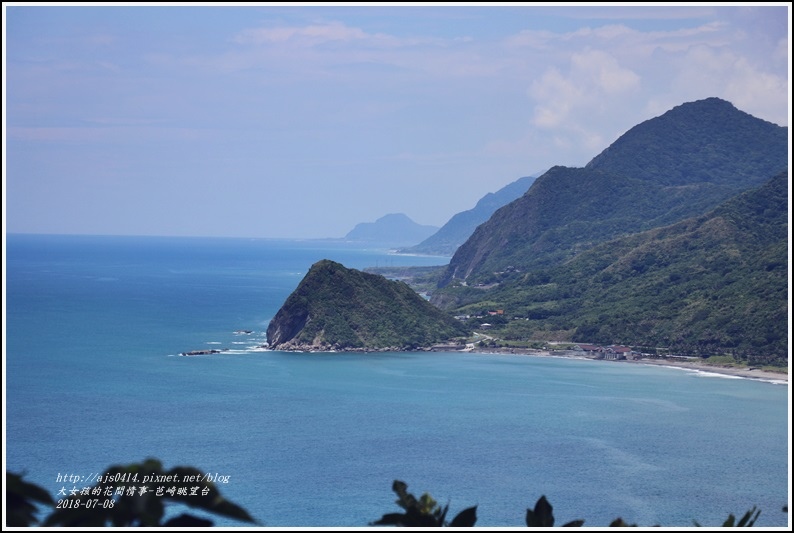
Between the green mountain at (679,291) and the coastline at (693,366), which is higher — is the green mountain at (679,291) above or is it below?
above

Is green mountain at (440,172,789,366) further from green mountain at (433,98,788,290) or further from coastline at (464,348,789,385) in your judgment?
green mountain at (433,98,788,290)

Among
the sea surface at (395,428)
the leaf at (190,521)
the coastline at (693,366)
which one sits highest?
the leaf at (190,521)

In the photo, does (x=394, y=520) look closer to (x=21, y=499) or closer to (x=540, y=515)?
(x=540, y=515)

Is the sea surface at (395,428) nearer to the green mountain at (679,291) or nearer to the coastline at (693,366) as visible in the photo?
the coastline at (693,366)

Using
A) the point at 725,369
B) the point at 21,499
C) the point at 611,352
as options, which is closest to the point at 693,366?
the point at 725,369

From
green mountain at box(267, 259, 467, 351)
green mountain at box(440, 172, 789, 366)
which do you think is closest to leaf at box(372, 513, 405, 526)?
green mountain at box(440, 172, 789, 366)

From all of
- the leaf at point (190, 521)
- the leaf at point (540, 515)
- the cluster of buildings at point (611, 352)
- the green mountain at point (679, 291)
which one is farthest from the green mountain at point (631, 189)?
the leaf at point (190, 521)

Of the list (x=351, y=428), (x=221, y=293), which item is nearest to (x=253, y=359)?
(x=351, y=428)

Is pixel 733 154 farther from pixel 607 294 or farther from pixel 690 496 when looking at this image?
pixel 690 496
